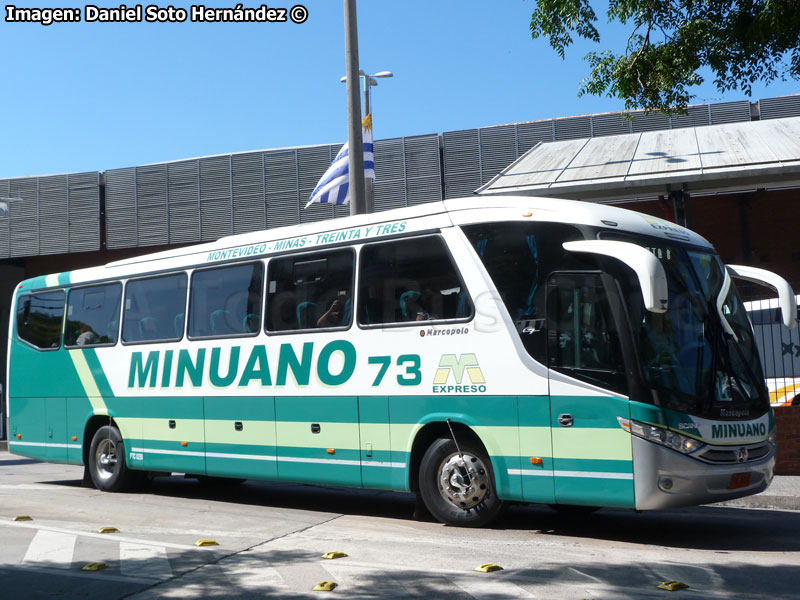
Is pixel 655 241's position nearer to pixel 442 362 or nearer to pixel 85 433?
pixel 442 362

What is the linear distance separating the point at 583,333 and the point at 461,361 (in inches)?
53.9

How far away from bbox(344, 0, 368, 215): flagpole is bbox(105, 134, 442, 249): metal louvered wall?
45.2ft

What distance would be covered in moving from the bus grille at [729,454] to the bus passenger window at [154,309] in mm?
7069

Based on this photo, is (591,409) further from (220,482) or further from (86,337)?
(86,337)

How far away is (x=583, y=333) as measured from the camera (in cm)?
844

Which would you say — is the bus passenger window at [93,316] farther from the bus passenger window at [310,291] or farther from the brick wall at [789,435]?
the brick wall at [789,435]

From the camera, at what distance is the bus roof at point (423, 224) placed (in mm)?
8820

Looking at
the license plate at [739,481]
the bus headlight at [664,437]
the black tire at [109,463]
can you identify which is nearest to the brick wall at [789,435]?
the license plate at [739,481]

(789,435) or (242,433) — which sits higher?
(242,433)

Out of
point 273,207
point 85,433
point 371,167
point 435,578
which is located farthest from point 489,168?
point 435,578

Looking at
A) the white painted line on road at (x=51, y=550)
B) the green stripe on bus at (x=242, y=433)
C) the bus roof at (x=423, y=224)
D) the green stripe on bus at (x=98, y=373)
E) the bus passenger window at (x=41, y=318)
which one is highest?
the bus roof at (x=423, y=224)

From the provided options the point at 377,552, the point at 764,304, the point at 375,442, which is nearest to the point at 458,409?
the point at 375,442

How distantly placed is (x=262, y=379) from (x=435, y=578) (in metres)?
4.92

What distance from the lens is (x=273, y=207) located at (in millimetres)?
29656
